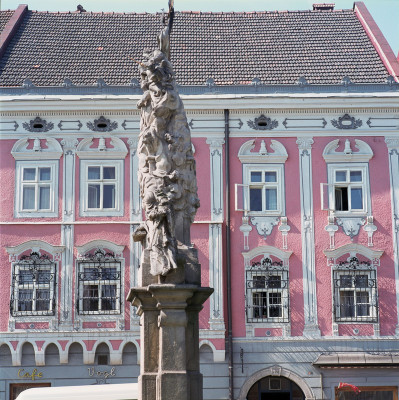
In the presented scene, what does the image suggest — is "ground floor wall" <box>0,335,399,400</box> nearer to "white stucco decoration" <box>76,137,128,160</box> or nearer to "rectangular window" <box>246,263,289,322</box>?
"rectangular window" <box>246,263,289,322</box>

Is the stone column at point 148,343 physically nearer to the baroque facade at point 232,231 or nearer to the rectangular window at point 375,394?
the baroque facade at point 232,231

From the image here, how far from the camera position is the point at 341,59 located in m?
26.2

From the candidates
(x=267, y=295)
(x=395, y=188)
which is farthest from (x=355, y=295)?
(x=395, y=188)

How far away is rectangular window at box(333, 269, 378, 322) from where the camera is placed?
2317cm

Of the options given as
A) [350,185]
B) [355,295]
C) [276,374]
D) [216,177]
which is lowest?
[276,374]

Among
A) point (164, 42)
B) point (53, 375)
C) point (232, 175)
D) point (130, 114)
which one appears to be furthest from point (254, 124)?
point (164, 42)

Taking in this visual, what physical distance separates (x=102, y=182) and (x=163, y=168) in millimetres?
13382

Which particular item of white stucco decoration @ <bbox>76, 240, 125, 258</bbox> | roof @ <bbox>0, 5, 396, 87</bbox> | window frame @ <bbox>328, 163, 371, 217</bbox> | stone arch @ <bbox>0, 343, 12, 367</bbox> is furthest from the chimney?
stone arch @ <bbox>0, 343, 12, 367</bbox>

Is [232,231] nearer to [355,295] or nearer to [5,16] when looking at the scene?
[355,295]

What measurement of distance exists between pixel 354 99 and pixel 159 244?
48.4ft

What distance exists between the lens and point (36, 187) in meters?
24.0

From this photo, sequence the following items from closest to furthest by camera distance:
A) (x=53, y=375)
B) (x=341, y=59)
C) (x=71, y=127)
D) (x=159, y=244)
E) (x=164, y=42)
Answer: (x=159, y=244)
(x=164, y=42)
(x=53, y=375)
(x=71, y=127)
(x=341, y=59)

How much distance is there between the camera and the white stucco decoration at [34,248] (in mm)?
23516

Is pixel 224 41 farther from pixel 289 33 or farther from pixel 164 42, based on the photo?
pixel 164 42
